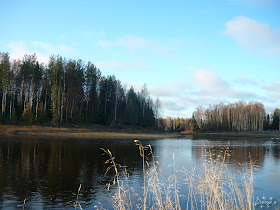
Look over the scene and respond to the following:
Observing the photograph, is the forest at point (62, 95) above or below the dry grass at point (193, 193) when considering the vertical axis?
above

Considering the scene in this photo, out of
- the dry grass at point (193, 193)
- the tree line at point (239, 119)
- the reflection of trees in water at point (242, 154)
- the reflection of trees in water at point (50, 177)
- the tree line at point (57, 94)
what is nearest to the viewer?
the dry grass at point (193, 193)

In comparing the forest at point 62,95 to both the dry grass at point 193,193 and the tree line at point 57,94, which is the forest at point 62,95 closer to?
the tree line at point 57,94

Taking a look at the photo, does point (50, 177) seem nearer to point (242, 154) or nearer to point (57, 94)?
point (242, 154)

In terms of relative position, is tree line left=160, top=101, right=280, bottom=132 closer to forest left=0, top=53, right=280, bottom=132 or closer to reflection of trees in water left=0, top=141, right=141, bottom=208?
forest left=0, top=53, right=280, bottom=132

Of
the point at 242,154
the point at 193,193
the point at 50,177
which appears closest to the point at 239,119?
the point at 242,154

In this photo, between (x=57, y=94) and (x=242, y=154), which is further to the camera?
(x=57, y=94)

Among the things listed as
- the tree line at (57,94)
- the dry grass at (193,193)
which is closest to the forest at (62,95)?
the tree line at (57,94)

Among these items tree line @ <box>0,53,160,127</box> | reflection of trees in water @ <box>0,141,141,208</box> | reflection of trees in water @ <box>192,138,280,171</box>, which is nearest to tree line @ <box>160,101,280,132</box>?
tree line @ <box>0,53,160,127</box>

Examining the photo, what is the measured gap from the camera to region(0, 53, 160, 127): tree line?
5362 centimetres

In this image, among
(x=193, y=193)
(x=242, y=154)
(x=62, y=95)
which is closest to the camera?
(x=193, y=193)

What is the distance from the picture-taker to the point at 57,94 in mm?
58750

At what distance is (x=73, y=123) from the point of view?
57812mm

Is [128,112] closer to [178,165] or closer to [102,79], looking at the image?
[102,79]

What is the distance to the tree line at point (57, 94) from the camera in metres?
53.6
